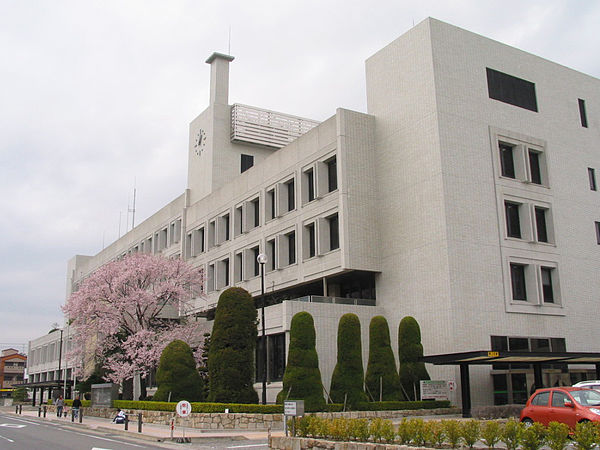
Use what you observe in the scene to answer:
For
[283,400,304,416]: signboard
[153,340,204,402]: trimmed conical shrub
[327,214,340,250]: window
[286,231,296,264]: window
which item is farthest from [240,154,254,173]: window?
[283,400,304,416]: signboard

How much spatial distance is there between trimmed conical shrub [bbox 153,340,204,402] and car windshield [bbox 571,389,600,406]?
21714 millimetres

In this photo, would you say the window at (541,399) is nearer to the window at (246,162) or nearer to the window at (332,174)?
the window at (332,174)

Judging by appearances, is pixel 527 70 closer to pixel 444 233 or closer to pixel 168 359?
pixel 444 233

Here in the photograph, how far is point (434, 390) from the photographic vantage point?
31703 mm

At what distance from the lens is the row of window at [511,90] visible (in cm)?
3900

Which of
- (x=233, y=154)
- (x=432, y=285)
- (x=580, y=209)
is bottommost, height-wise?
(x=432, y=285)

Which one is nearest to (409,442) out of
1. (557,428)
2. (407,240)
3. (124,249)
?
(557,428)

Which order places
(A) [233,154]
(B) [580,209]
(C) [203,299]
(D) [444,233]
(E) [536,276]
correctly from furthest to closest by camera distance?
(A) [233,154], (C) [203,299], (B) [580,209], (E) [536,276], (D) [444,233]

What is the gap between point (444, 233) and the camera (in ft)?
112

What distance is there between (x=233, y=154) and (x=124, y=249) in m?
24.0

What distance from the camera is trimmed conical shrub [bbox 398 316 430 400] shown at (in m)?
31.8

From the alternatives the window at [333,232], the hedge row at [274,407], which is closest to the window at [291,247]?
the window at [333,232]

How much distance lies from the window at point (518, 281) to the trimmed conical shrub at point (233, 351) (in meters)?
15.6

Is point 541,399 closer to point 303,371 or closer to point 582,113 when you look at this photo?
point 303,371
